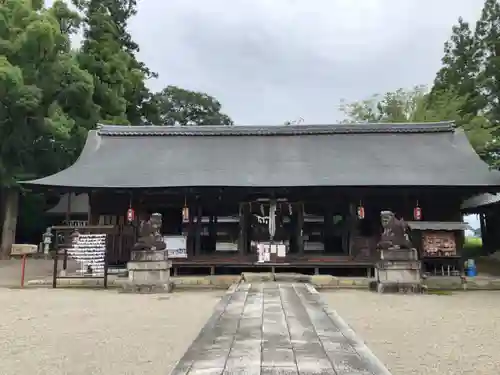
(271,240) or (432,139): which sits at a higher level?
(432,139)

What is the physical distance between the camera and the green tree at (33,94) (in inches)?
732

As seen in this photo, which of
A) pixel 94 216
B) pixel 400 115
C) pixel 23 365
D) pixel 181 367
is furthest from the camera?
pixel 400 115

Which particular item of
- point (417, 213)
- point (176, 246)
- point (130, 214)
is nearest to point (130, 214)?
point (130, 214)

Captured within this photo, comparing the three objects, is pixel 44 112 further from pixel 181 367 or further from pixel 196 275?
pixel 181 367

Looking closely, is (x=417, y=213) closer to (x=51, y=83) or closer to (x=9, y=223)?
(x=51, y=83)

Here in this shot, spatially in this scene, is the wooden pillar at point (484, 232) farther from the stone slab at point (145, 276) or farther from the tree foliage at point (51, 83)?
the tree foliage at point (51, 83)

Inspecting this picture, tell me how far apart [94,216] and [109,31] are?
15762mm

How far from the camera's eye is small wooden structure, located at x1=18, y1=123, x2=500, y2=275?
13.5 metres

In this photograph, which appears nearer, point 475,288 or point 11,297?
point 11,297

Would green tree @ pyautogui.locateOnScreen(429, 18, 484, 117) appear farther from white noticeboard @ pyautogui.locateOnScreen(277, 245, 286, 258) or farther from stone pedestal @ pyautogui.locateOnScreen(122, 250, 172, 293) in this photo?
stone pedestal @ pyautogui.locateOnScreen(122, 250, 172, 293)

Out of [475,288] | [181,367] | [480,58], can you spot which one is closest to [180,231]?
[475,288]

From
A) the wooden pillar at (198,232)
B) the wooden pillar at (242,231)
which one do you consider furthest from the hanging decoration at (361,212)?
the wooden pillar at (198,232)

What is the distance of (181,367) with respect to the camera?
371cm

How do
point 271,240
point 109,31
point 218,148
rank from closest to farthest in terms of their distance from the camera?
point 271,240
point 218,148
point 109,31
